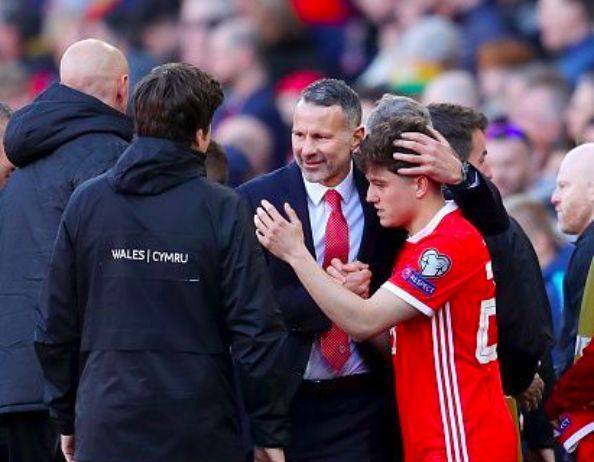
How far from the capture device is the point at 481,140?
6.54 meters

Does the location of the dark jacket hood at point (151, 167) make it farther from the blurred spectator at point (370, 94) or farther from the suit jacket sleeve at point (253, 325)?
the blurred spectator at point (370, 94)

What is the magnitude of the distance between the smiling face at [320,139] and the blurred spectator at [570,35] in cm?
496

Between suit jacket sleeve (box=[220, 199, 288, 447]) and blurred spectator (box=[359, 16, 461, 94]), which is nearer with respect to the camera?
suit jacket sleeve (box=[220, 199, 288, 447])

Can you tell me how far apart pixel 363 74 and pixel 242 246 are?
20.3 ft

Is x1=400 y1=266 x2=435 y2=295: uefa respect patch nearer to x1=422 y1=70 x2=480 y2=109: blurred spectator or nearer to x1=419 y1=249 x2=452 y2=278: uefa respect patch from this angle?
x1=419 y1=249 x2=452 y2=278: uefa respect patch

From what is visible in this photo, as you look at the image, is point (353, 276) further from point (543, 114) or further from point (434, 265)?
point (543, 114)

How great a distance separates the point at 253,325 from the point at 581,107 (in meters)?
5.59

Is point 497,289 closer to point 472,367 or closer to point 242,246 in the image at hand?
point 472,367

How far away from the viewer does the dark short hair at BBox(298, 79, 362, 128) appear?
5898 millimetres

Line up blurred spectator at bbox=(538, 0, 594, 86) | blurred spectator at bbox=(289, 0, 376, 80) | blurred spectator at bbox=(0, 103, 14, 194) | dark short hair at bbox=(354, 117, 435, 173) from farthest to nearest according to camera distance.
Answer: blurred spectator at bbox=(289, 0, 376, 80) < blurred spectator at bbox=(538, 0, 594, 86) < blurred spectator at bbox=(0, 103, 14, 194) < dark short hair at bbox=(354, 117, 435, 173)

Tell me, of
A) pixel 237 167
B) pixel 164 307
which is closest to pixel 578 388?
pixel 164 307

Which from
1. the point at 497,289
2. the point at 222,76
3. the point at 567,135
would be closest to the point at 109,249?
the point at 497,289

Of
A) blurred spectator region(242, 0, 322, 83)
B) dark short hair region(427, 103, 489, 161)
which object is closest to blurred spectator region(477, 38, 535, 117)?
blurred spectator region(242, 0, 322, 83)

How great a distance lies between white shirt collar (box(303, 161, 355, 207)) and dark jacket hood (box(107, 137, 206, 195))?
703mm
